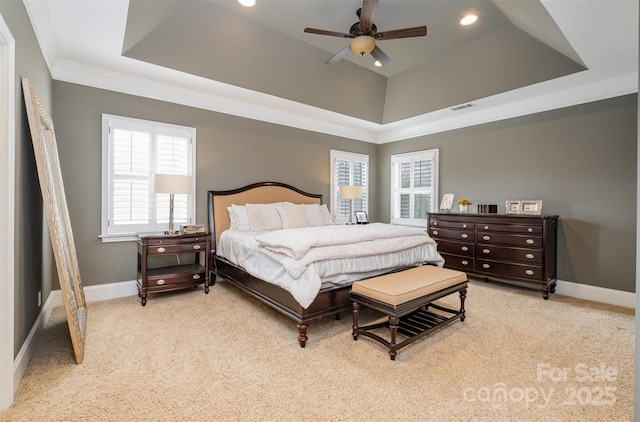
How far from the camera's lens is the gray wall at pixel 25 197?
2.06 meters

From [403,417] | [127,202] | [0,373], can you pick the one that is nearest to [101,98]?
[127,202]

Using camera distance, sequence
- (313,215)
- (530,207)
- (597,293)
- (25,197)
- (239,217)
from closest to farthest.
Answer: (25,197)
(597,293)
(530,207)
(239,217)
(313,215)

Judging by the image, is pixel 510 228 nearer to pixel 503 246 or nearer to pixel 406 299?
pixel 503 246

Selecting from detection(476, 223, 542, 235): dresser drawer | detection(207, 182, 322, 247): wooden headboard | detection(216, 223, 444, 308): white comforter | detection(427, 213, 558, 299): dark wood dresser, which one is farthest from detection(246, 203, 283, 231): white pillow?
detection(476, 223, 542, 235): dresser drawer

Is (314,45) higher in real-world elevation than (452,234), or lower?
higher

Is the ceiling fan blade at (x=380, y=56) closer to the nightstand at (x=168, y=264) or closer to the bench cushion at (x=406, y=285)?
the bench cushion at (x=406, y=285)

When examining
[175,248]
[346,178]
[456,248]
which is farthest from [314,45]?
[456,248]

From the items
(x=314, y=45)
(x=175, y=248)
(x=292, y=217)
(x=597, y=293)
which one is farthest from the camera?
(x=292, y=217)

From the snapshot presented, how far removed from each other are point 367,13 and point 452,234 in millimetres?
3541

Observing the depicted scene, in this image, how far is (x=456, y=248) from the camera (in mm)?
4840

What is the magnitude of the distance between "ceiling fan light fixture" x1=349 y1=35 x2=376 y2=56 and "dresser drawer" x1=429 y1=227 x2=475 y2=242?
3.14m

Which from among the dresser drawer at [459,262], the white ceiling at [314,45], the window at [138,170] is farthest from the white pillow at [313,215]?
the dresser drawer at [459,262]

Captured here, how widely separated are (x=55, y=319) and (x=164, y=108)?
287 cm

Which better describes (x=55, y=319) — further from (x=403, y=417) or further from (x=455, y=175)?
(x=455, y=175)
